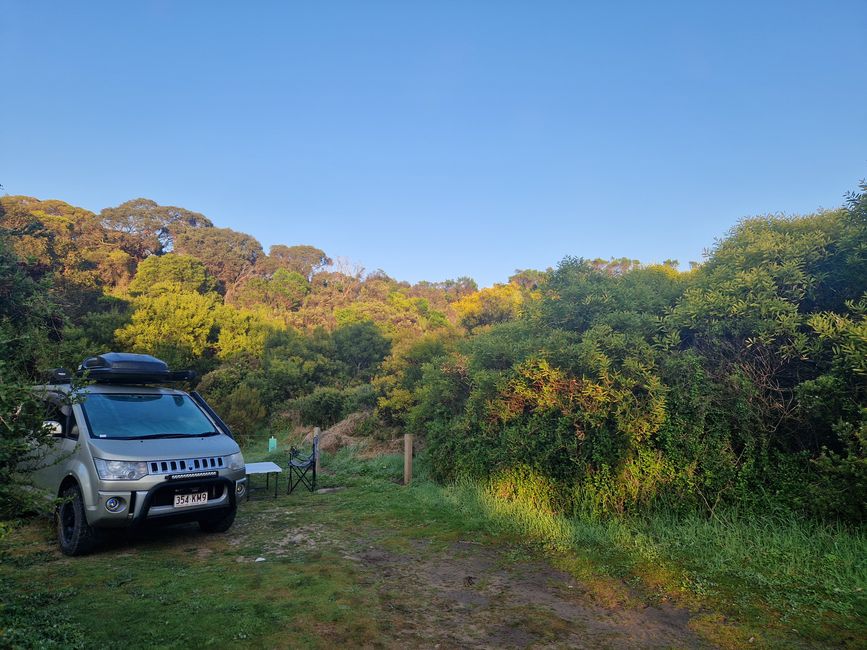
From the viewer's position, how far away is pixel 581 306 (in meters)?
8.31

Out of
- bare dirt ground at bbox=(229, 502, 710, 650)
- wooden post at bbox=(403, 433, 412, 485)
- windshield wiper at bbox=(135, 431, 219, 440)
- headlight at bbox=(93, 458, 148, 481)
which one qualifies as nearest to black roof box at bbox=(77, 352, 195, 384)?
windshield wiper at bbox=(135, 431, 219, 440)

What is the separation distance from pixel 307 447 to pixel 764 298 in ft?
43.0

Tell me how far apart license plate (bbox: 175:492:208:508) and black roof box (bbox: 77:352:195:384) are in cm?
173

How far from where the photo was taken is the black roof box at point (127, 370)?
20.3ft

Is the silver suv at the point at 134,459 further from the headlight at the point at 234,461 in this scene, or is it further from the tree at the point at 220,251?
the tree at the point at 220,251

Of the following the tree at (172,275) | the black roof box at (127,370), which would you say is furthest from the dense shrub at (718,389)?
the tree at (172,275)

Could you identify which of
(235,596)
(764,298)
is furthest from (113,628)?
(764,298)

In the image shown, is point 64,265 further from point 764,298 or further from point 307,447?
point 764,298

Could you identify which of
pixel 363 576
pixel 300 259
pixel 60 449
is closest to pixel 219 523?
pixel 60 449

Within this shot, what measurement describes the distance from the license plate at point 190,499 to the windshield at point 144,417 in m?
0.80

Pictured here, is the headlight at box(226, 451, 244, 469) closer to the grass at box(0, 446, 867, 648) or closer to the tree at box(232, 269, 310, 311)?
the grass at box(0, 446, 867, 648)

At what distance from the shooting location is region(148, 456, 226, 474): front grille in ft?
17.4

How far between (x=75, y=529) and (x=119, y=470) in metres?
0.76

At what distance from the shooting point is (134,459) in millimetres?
5207
